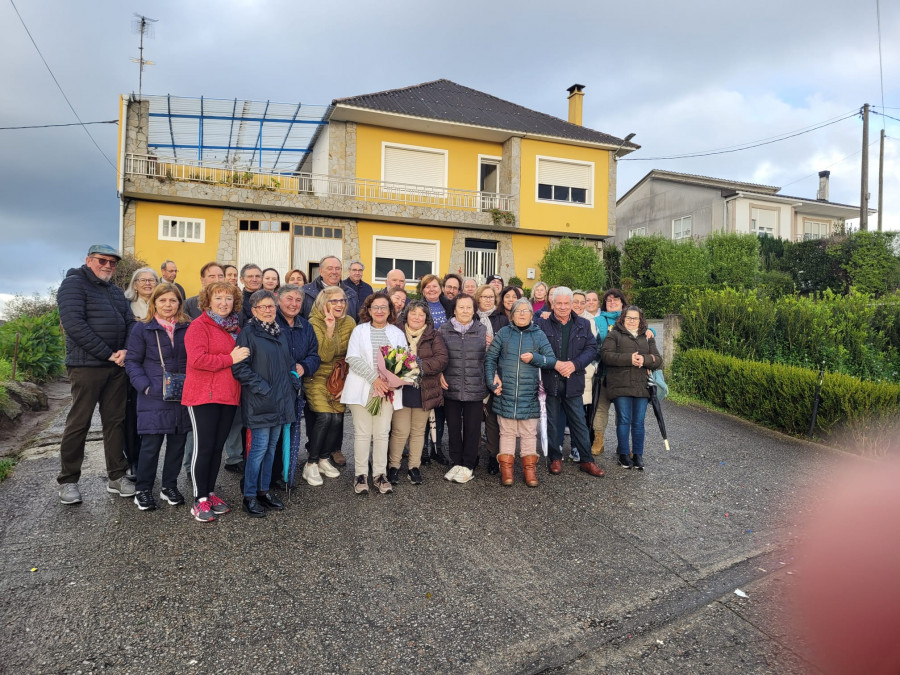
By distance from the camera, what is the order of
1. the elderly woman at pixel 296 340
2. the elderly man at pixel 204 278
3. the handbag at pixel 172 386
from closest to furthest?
1. the handbag at pixel 172 386
2. the elderly woman at pixel 296 340
3. the elderly man at pixel 204 278

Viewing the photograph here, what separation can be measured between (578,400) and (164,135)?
19.4m

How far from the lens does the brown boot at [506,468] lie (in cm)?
546

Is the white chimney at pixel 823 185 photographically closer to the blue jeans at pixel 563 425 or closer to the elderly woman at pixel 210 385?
the blue jeans at pixel 563 425

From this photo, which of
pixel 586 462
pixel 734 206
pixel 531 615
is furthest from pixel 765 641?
pixel 734 206

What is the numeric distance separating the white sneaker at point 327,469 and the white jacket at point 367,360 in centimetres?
83

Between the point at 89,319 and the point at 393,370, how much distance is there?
Result: 2673 mm

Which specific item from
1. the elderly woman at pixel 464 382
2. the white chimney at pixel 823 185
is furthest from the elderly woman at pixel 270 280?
the white chimney at pixel 823 185

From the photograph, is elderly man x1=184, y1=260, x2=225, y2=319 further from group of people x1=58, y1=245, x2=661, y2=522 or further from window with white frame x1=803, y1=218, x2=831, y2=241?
window with white frame x1=803, y1=218, x2=831, y2=241

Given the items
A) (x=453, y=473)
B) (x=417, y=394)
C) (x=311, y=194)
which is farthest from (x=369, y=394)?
(x=311, y=194)

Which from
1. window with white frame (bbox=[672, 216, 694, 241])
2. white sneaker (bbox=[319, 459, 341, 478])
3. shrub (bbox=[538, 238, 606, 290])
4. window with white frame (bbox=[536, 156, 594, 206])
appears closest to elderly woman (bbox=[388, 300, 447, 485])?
white sneaker (bbox=[319, 459, 341, 478])

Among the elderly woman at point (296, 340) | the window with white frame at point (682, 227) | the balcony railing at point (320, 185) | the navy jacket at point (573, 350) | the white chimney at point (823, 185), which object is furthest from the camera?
the white chimney at point (823, 185)

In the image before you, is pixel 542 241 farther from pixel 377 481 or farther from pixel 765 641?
pixel 765 641

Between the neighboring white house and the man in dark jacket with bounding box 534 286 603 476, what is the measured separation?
23.1m

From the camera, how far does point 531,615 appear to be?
320cm
